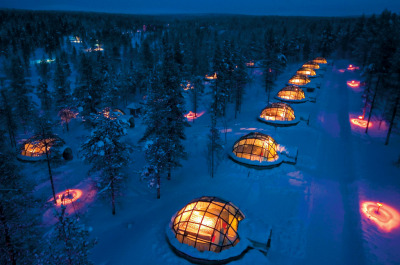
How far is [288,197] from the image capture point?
20.9m

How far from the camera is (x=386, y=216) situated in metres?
19.1

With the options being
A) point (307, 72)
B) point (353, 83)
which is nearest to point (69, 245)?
point (353, 83)

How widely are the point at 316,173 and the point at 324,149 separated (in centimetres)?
669

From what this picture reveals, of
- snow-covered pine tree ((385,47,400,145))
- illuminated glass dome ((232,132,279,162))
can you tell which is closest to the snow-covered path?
illuminated glass dome ((232,132,279,162))

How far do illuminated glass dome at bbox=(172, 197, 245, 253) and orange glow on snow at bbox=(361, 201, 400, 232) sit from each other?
10819 millimetres

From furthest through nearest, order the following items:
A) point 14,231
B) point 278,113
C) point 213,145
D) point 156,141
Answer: point 278,113 < point 213,145 < point 156,141 < point 14,231

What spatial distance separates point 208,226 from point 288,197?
893 cm

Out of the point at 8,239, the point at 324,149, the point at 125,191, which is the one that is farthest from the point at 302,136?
the point at 8,239

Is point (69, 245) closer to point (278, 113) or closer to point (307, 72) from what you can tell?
point (278, 113)

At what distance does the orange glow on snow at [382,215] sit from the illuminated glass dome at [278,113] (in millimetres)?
18594

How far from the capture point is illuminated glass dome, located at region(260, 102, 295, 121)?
122 feet

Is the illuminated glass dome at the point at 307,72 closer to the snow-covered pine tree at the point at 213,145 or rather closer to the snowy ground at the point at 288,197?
the snowy ground at the point at 288,197

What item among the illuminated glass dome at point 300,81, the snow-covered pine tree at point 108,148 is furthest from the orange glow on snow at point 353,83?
the snow-covered pine tree at point 108,148

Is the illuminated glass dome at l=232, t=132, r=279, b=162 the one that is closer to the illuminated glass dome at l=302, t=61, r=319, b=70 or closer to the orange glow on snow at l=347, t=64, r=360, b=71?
the illuminated glass dome at l=302, t=61, r=319, b=70
